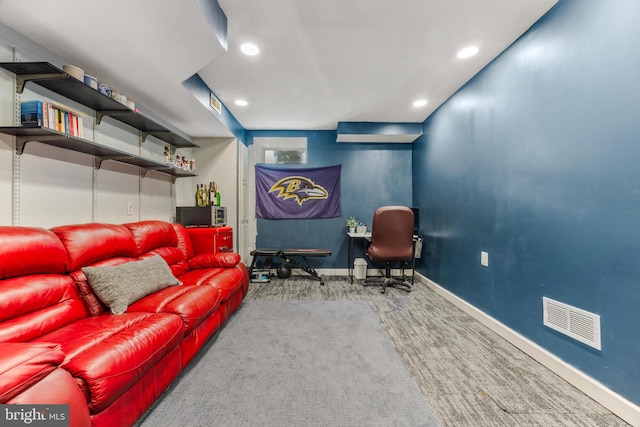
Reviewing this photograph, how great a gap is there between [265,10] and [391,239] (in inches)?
107

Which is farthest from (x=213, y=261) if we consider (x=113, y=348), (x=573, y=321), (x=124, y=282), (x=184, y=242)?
(x=573, y=321)

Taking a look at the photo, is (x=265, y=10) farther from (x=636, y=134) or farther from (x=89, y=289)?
(x=636, y=134)

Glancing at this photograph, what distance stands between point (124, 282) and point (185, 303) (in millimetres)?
451

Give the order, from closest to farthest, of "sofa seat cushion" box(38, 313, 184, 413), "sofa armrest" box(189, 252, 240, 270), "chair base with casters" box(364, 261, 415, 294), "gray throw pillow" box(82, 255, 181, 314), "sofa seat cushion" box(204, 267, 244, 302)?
1. "sofa seat cushion" box(38, 313, 184, 413)
2. "gray throw pillow" box(82, 255, 181, 314)
3. "sofa seat cushion" box(204, 267, 244, 302)
4. "sofa armrest" box(189, 252, 240, 270)
5. "chair base with casters" box(364, 261, 415, 294)

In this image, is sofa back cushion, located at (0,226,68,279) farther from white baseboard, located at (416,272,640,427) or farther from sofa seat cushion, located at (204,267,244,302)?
white baseboard, located at (416,272,640,427)

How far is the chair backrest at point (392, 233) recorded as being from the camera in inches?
123

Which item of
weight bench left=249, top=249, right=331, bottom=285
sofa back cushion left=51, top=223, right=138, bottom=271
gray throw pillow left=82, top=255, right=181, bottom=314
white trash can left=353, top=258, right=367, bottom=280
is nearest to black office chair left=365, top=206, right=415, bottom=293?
white trash can left=353, top=258, right=367, bottom=280

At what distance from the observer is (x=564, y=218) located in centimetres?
157

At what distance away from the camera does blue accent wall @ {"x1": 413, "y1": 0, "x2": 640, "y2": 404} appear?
1.27 m

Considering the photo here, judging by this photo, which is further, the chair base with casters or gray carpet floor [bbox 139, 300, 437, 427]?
the chair base with casters

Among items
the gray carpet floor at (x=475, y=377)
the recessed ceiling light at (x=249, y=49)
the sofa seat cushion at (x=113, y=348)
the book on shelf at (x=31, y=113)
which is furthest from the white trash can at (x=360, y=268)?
the book on shelf at (x=31, y=113)

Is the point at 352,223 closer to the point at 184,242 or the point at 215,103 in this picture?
the point at 184,242

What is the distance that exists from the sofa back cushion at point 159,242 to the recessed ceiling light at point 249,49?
6.24 ft

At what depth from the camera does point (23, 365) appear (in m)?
0.75
